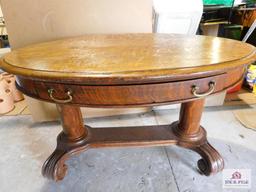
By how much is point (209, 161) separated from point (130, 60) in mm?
766

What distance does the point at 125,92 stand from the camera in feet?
2.12

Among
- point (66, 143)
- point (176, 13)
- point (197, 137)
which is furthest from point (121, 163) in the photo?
point (176, 13)

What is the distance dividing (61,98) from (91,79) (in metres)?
0.17

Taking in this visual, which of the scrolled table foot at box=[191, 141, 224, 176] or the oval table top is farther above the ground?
the oval table top

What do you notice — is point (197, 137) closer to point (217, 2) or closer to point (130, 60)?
point (130, 60)

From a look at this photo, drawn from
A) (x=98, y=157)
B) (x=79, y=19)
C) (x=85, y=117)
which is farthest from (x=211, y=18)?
(x=98, y=157)

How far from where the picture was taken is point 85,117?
1638 millimetres

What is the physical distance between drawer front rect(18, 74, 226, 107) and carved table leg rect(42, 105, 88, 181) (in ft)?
1.24

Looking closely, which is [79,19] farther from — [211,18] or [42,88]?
[211,18]

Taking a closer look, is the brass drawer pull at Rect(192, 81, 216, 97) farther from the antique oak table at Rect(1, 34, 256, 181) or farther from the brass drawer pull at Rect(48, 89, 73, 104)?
the brass drawer pull at Rect(48, 89, 73, 104)

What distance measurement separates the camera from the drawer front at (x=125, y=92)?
25.3 inches

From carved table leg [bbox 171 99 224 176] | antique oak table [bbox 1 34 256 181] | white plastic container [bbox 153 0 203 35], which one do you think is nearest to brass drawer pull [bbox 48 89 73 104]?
antique oak table [bbox 1 34 256 181]

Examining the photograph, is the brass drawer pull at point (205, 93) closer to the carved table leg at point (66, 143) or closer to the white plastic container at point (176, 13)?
the carved table leg at point (66, 143)

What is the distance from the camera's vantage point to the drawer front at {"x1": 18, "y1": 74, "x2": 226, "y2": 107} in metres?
0.64
